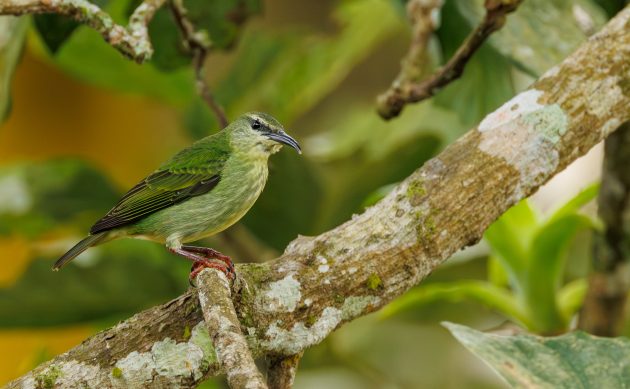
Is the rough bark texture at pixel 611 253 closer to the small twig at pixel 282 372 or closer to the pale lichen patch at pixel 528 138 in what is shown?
the pale lichen patch at pixel 528 138

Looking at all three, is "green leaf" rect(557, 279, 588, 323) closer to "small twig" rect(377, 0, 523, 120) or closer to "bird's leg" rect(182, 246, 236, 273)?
"small twig" rect(377, 0, 523, 120)

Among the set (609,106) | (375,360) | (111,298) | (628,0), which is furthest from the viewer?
(375,360)

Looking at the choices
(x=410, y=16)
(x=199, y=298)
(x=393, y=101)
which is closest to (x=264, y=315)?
(x=199, y=298)

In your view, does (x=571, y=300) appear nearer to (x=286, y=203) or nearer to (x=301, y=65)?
(x=286, y=203)

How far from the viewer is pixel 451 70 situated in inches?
98.3

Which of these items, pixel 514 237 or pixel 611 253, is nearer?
pixel 514 237

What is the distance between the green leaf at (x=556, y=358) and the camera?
1.94 metres

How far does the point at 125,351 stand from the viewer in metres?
1.94

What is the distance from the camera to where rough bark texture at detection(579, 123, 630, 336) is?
286 centimetres

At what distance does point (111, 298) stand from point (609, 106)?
2.07 m

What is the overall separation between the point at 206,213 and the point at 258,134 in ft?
0.94

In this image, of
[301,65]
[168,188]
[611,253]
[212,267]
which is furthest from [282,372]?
[301,65]

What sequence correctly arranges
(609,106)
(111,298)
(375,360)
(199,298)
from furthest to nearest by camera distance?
(375,360)
(111,298)
(609,106)
(199,298)

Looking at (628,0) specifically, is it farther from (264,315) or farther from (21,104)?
(21,104)
